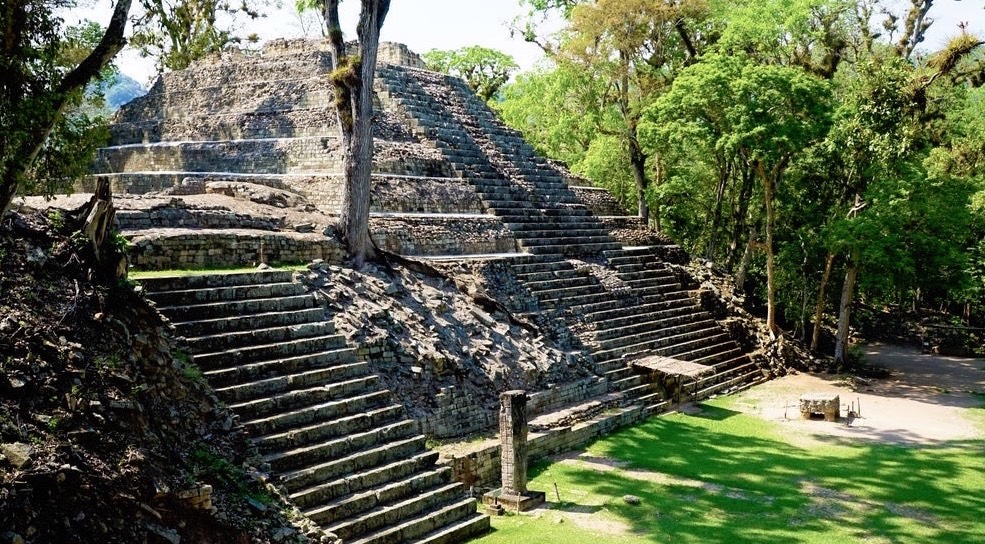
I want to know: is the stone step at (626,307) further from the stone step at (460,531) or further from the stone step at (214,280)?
the stone step at (460,531)

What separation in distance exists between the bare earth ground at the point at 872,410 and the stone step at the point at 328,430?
7.06 ft

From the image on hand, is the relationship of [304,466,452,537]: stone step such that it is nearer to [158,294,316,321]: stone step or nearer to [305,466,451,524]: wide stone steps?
[305,466,451,524]: wide stone steps

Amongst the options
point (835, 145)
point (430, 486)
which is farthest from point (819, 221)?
point (430, 486)

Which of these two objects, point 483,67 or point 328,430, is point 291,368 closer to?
point 328,430

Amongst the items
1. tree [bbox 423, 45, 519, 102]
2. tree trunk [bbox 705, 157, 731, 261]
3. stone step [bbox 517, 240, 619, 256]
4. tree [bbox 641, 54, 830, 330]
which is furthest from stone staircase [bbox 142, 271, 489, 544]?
tree [bbox 423, 45, 519, 102]

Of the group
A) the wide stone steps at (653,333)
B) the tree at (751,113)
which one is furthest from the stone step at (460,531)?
the tree at (751,113)

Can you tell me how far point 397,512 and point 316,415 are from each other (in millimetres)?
1475

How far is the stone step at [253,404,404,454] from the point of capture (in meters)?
8.47

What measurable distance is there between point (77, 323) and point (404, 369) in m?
4.63

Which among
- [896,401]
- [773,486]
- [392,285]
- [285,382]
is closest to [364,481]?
[285,382]

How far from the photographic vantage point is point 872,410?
50.5ft

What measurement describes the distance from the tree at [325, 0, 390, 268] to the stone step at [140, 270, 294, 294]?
1.96 m

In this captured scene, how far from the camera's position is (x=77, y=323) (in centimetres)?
762

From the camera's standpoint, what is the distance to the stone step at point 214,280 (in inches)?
380
